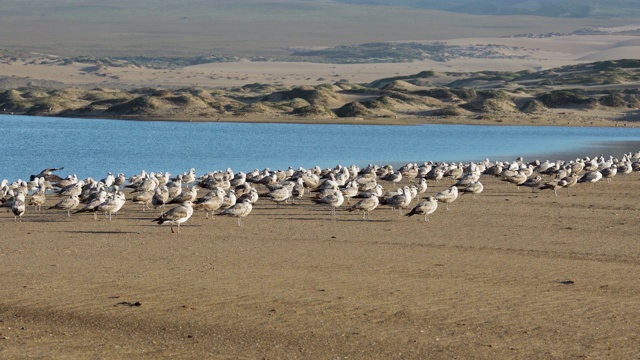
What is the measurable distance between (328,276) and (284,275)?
66 cm

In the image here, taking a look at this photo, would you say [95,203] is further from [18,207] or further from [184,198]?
[184,198]

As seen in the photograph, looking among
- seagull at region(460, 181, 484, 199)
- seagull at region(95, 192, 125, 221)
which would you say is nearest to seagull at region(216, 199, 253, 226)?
seagull at region(95, 192, 125, 221)

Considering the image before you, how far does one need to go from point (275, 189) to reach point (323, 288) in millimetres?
11305

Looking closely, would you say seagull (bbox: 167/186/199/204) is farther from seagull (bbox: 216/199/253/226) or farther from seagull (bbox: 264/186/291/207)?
seagull (bbox: 216/199/253/226)

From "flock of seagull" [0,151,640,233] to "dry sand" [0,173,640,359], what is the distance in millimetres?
514

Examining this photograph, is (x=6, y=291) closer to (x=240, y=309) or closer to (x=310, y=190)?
(x=240, y=309)

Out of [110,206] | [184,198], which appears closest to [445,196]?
[184,198]

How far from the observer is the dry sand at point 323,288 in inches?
462

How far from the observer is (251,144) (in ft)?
175

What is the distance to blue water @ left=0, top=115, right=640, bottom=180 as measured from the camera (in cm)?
4241

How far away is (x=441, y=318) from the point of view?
41.9 ft

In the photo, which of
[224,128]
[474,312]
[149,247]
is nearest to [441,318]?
[474,312]

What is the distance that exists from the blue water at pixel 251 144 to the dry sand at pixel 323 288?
1856 centimetres

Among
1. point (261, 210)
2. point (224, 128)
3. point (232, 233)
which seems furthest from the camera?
point (224, 128)
